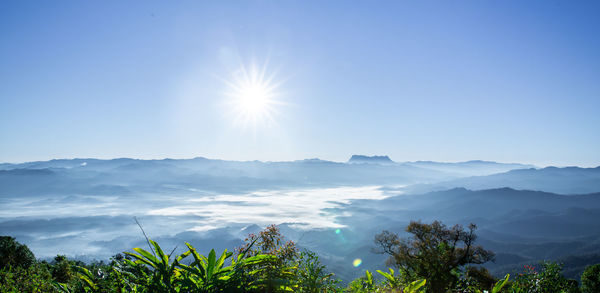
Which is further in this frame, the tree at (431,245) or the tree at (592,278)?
the tree at (592,278)

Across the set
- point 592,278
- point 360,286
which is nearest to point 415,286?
point 360,286

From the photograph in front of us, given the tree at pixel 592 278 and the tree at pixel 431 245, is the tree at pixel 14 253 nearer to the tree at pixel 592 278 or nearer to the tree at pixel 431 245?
the tree at pixel 431 245

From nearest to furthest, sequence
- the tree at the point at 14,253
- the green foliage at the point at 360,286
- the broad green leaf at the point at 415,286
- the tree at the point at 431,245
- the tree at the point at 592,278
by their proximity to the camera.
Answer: the broad green leaf at the point at 415,286 → the green foliage at the point at 360,286 → the tree at the point at 14,253 → the tree at the point at 431,245 → the tree at the point at 592,278

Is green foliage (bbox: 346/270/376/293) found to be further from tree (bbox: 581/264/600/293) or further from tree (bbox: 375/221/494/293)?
tree (bbox: 581/264/600/293)

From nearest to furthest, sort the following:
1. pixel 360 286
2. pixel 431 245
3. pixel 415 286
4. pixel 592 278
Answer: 1. pixel 415 286
2. pixel 360 286
3. pixel 431 245
4. pixel 592 278

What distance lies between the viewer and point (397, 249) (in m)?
31.6

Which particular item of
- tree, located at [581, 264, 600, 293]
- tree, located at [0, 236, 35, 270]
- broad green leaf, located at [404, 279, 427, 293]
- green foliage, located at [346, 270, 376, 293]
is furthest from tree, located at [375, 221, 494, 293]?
tree, located at [0, 236, 35, 270]

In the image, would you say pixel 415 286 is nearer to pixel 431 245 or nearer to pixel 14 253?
pixel 431 245

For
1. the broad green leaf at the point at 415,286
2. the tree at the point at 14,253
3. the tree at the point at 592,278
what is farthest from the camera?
the tree at the point at 592,278

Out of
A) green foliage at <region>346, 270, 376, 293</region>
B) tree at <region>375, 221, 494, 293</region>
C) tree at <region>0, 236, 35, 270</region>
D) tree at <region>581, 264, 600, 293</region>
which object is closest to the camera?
green foliage at <region>346, 270, 376, 293</region>

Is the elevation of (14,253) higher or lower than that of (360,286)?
lower

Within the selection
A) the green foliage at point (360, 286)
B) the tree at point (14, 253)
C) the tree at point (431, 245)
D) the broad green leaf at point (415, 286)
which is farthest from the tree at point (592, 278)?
the tree at point (14, 253)

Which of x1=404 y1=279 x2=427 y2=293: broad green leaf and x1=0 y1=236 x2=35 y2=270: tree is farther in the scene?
x1=0 y1=236 x2=35 y2=270: tree

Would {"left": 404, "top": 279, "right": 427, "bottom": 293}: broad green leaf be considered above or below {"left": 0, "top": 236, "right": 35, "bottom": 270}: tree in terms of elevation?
above
